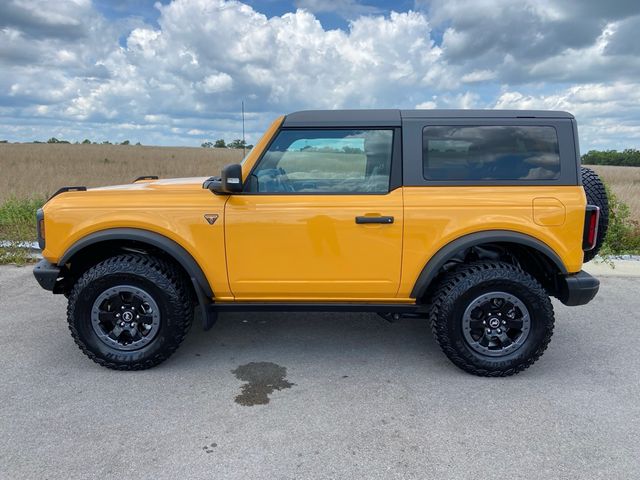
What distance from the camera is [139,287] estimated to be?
11.0ft

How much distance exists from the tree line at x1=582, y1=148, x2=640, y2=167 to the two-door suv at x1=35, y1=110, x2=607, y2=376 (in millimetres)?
39937

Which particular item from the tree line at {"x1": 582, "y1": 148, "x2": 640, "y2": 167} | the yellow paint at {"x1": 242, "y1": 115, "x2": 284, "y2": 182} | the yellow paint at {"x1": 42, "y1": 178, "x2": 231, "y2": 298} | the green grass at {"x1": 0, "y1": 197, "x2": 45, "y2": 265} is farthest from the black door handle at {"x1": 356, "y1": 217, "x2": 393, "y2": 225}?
the tree line at {"x1": 582, "y1": 148, "x2": 640, "y2": 167}

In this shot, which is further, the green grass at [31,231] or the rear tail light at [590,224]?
the green grass at [31,231]

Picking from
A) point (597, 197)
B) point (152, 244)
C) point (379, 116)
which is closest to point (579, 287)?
point (597, 197)

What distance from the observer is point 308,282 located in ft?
11.0

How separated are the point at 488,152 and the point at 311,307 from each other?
1.69 metres

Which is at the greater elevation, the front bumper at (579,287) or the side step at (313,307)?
the front bumper at (579,287)

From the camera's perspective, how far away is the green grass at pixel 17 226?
20.8 ft

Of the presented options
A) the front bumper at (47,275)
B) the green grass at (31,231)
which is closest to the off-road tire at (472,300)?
the front bumper at (47,275)

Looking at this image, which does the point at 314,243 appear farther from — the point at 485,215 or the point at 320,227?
the point at 485,215

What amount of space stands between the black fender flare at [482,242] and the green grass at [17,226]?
18.4ft

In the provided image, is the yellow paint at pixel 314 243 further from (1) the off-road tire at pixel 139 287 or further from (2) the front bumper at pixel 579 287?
(2) the front bumper at pixel 579 287

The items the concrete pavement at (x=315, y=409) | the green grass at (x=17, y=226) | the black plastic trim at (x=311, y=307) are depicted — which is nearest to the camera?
the concrete pavement at (x=315, y=409)

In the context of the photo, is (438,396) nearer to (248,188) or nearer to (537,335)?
(537,335)
